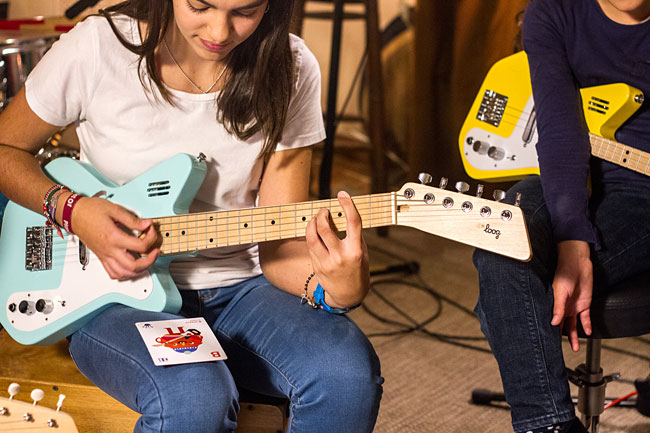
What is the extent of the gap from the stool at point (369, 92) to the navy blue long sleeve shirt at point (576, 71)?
880 millimetres

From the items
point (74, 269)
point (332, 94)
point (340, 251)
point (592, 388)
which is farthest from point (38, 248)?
point (332, 94)

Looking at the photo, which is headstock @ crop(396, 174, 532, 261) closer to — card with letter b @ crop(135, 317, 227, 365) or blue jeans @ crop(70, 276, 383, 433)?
blue jeans @ crop(70, 276, 383, 433)

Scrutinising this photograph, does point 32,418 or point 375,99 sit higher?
point 375,99

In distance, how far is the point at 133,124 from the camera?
1202 millimetres

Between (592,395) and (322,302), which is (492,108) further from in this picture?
(322,302)

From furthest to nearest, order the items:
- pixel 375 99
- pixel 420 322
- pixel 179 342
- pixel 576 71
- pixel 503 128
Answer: pixel 375 99, pixel 420 322, pixel 503 128, pixel 576 71, pixel 179 342

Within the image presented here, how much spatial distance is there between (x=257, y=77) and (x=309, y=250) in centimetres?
34

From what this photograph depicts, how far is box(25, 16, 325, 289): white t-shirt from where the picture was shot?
Answer: 1.18m

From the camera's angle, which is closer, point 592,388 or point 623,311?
point 623,311

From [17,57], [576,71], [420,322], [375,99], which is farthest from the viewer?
[375,99]

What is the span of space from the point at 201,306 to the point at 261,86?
40 centimetres

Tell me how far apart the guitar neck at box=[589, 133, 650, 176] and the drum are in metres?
1.25

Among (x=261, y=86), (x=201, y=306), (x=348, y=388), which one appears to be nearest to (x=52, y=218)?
(x=201, y=306)

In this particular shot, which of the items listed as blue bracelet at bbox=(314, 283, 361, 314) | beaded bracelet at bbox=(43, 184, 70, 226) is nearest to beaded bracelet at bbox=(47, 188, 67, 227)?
beaded bracelet at bbox=(43, 184, 70, 226)
